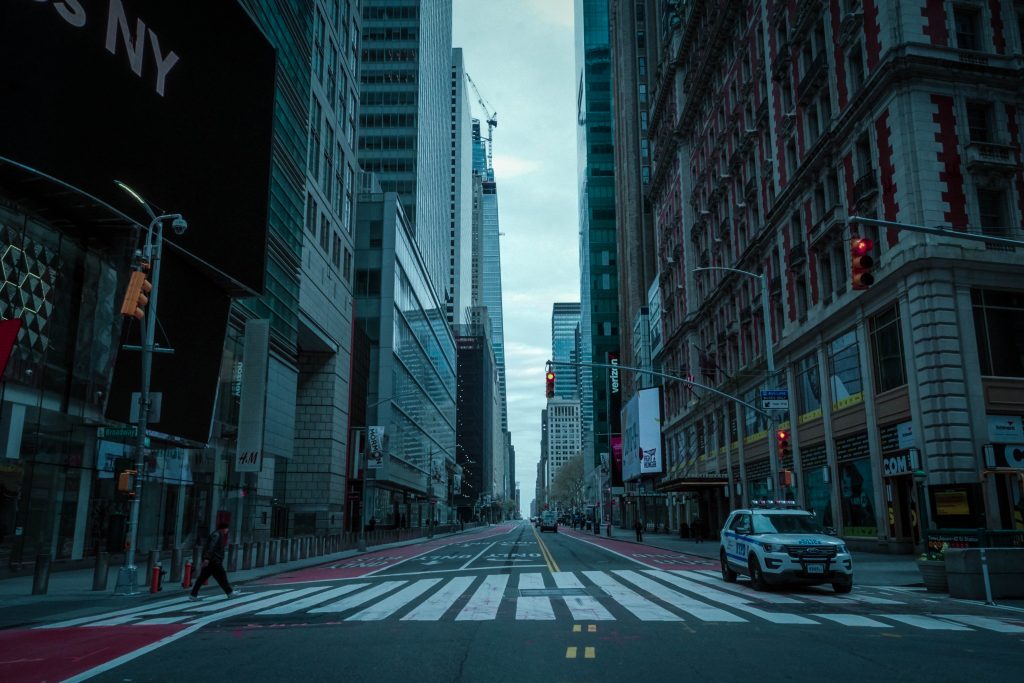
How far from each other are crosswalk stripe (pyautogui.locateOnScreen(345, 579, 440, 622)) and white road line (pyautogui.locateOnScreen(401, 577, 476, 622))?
417 millimetres

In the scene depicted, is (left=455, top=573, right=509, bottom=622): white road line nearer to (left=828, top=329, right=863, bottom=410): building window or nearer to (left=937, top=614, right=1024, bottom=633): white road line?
(left=937, top=614, right=1024, bottom=633): white road line

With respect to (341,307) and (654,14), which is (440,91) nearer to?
(654,14)

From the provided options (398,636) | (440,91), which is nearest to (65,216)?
(398,636)

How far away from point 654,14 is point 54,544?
90767 millimetres

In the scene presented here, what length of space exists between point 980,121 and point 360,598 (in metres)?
28.6

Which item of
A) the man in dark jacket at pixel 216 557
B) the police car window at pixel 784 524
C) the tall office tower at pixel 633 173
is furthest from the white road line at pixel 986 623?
the tall office tower at pixel 633 173

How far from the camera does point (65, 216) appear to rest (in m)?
25.4

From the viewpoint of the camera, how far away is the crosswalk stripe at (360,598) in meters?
15.0

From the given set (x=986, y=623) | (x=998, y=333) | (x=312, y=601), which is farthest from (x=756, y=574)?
(x=998, y=333)

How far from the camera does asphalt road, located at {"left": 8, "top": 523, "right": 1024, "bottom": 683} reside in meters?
8.47

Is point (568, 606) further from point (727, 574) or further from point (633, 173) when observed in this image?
point (633, 173)

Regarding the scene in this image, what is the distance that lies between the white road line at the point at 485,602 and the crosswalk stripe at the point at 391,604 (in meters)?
1.31

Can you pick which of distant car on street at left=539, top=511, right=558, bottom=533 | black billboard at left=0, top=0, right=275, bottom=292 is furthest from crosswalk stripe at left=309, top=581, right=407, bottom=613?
distant car on street at left=539, top=511, right=558, bottom=533

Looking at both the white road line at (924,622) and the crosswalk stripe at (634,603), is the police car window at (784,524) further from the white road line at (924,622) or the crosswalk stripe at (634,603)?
the white road line at (924,622)
